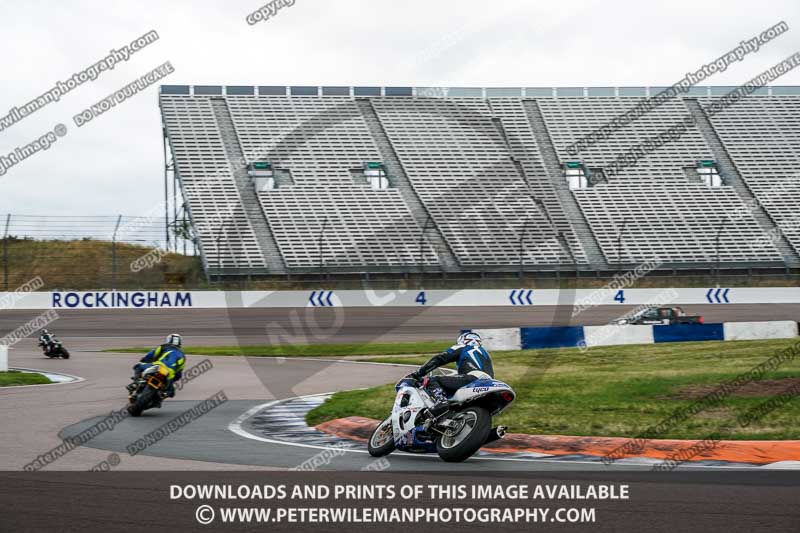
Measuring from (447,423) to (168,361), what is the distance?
22.2 feet

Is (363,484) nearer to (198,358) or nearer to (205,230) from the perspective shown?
(198,358)

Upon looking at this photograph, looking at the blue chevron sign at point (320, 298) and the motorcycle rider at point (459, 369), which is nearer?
the motorcycle rider at point (459, 369)

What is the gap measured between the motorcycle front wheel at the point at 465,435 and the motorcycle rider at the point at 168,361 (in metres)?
6.53

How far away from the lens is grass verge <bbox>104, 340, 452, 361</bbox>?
26.3m

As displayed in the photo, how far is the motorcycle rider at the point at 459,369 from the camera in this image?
9.52m

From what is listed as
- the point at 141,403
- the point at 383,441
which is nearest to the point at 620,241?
the point at 141,403

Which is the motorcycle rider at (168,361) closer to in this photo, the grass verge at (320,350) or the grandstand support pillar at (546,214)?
the grass verge at (320,350)

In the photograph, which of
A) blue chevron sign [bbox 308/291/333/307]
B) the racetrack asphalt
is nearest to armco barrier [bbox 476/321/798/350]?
the racetrack asphalt

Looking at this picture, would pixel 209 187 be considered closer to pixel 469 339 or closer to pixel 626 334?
pixel 626 334

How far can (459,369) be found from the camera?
9867 mm

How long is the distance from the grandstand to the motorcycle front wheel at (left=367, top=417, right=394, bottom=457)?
32.0m

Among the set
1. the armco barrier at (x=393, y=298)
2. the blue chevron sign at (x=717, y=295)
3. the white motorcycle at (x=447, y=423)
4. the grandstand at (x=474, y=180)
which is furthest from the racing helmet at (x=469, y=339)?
the blue chevron sign at (x=717, y=295)

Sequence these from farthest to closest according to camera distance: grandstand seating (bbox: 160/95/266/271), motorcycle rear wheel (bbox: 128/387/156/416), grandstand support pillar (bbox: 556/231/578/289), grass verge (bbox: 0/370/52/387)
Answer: grandstand support pillar (bbox: 556/231/578/289) < grandstand seating (bbox: 160/95/266/271) < grass verge (bbox: 0/370/52/387) < motorcycle rear wheel (bbox: 128/387/156/416)

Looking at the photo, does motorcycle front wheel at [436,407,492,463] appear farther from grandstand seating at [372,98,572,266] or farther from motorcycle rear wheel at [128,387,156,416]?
grandstand seating at [372,98,572,266]
